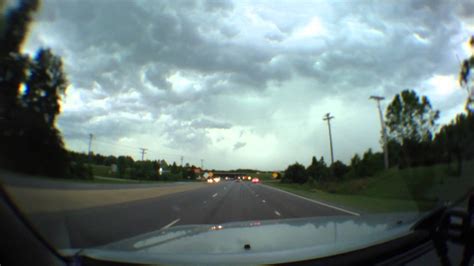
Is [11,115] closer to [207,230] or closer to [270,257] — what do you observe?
[270,257]

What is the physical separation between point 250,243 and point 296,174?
107156 millimetres

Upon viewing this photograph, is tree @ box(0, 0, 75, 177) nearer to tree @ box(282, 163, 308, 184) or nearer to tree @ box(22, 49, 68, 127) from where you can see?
tree @ box(22, 49, 68, 127)

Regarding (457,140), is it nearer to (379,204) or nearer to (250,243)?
(379,204)

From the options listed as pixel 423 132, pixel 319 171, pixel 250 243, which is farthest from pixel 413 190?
pixel 319 171

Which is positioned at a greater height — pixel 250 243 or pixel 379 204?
pixel 250 243

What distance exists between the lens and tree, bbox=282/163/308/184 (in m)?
104

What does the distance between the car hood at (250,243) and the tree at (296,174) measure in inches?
3891

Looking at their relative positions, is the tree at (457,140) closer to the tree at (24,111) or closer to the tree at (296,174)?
the tree at (24,111)

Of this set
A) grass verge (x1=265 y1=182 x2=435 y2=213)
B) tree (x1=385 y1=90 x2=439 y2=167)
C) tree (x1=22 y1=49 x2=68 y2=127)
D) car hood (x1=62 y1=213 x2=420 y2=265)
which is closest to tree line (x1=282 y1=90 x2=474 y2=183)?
tree (x1=385 y1=90 x2=439 y2=167)

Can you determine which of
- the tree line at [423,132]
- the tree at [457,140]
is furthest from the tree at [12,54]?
the tree at [457,140]

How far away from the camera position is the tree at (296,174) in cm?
10427

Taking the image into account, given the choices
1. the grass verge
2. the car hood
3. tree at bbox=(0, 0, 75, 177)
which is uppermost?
tree at bbox=(0, 0, 75, 177)

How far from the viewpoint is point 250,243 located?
161 inches

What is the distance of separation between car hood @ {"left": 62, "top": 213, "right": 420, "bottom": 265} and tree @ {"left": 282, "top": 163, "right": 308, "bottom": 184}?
324 feet
